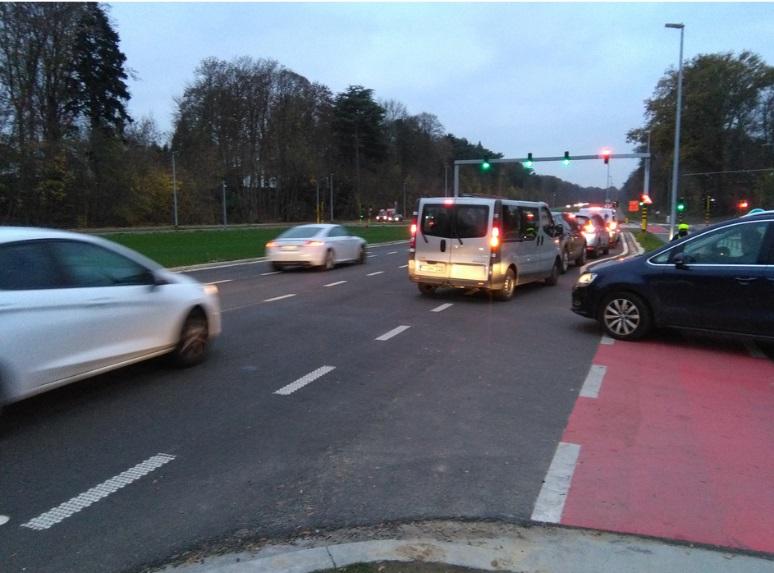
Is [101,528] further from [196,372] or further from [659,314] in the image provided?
[659,314]

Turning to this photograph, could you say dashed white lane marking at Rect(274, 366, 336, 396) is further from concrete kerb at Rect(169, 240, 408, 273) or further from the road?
concrete kerb at Rect(169, 240, 408, 273)

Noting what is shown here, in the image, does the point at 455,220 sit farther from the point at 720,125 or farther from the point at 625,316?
the point at 720,125

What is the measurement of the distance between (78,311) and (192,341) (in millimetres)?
1714

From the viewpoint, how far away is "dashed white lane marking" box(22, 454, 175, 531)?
139 inches

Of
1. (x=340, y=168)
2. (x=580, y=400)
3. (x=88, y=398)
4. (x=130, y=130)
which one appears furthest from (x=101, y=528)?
(x=340, y=168)

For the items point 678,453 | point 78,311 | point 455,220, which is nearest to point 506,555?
point 678,453

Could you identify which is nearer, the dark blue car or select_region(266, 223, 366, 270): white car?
the dark blue car

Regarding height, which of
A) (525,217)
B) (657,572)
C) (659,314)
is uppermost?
(525,217)

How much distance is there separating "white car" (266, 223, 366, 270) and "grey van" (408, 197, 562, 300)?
6.21 metres

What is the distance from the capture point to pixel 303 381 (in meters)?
6.38

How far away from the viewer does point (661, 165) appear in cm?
8475

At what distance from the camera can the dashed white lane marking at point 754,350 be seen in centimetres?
787

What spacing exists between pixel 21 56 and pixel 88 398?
157ft

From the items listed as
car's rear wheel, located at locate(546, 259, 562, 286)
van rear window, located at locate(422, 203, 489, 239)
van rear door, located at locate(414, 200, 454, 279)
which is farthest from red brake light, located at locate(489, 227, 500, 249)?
car's rear wheel, located at locate(546, 259, 562, 286)
